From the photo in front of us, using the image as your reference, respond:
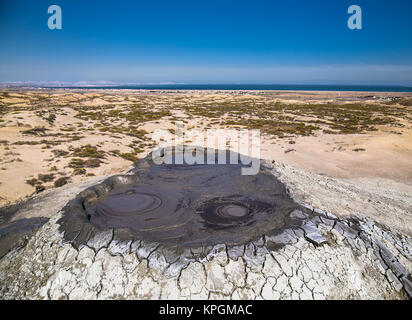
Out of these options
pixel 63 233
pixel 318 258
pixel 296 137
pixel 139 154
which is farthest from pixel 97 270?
pixel 296 137

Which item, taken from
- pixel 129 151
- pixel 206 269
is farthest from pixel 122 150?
pixel 206 269

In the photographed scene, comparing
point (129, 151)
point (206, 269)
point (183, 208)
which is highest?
point (129, 151)

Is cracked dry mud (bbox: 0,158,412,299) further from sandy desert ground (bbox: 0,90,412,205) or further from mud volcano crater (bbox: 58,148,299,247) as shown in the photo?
sandy desert ground (bbox: 0,90,412,205)

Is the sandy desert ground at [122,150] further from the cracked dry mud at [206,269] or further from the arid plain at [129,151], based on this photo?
the cracked dry mud at [206,269]

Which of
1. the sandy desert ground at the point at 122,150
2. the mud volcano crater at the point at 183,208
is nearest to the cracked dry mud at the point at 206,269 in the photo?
the mud volcano crater at the point at 183,208

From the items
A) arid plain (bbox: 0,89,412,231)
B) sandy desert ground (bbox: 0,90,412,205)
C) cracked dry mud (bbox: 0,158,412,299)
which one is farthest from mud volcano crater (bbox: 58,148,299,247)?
sandy desert ground (bbox: 0,90,412,205)

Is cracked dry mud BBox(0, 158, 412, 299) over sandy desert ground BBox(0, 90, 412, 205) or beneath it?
beneath

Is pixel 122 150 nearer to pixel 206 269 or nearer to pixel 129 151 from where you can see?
pixel 129 151

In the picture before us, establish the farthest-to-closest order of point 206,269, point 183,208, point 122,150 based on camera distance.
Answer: point 122,150, point 183,208, point 206,269
